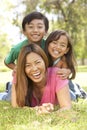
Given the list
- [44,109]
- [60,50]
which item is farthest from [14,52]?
[44,109]

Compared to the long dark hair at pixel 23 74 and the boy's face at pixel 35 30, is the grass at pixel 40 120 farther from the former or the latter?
the boy's face at pixel 35 30

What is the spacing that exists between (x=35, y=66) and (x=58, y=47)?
1106 mm

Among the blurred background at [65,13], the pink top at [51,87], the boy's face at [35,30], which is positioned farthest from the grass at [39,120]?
the blurred background at [65,13]

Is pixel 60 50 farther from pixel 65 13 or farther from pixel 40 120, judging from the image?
pixel 65 13

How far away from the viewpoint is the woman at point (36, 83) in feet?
14.1

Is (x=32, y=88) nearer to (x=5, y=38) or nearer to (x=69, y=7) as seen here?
(x=69, y=7)

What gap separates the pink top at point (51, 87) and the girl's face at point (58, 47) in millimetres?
734

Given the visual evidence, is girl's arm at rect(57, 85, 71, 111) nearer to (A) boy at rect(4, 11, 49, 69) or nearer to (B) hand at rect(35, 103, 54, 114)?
(B) hand at rect(35, 103, 54, 114)

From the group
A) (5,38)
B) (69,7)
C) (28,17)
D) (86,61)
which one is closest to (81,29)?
(69,7)

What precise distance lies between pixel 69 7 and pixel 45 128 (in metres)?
28.2

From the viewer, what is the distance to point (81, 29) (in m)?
32.1

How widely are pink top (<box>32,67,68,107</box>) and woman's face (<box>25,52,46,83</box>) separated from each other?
0.20m

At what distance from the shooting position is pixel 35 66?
4254mm

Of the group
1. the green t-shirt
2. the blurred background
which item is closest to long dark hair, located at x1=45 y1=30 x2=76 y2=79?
the green t-shirt
